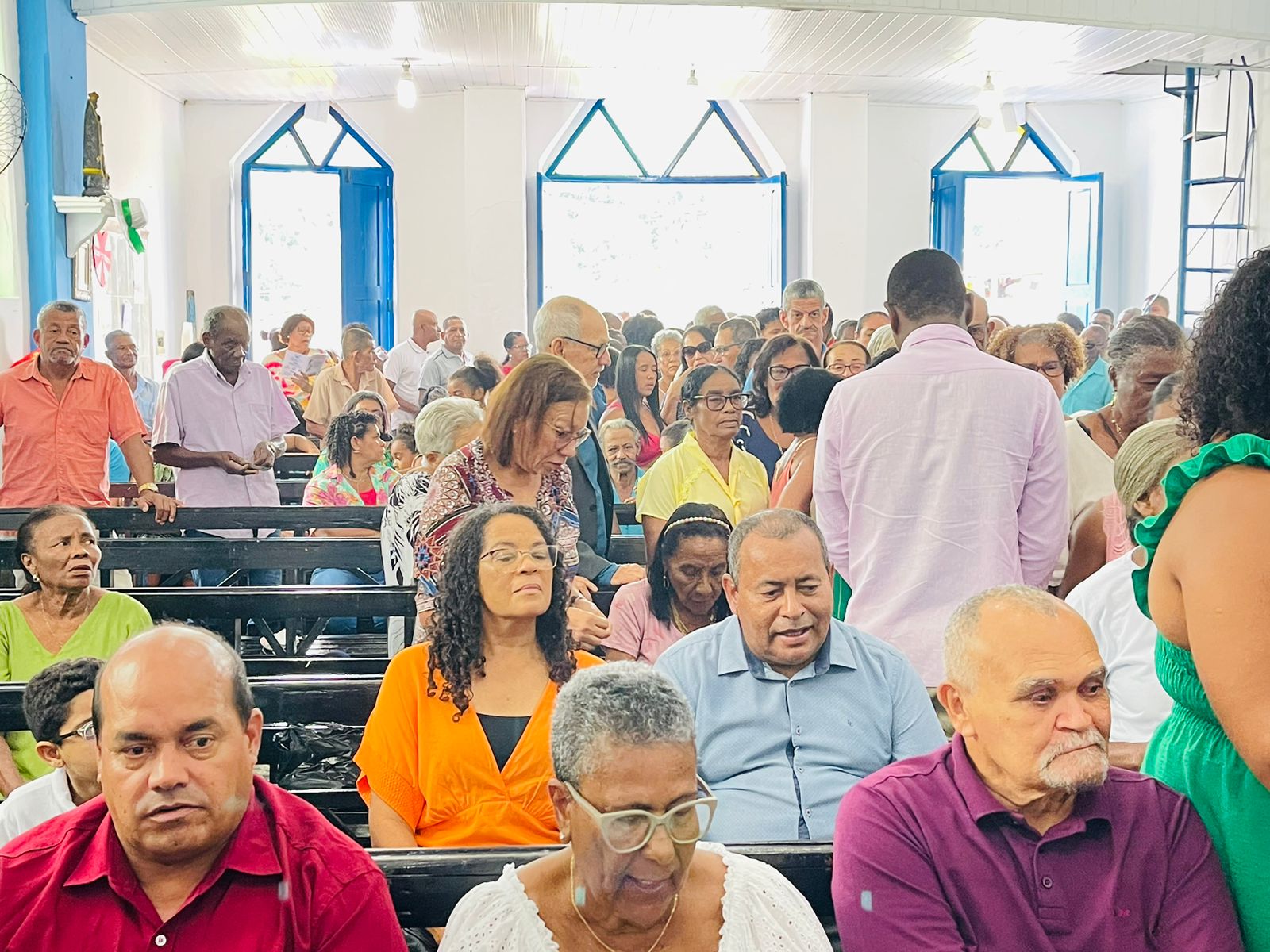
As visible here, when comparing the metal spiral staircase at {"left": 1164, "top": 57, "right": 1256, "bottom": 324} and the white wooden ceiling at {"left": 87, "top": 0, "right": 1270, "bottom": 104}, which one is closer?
the white wooden ceiling at {"left": 87, "top": 0, "right": 1270, "bottom": 104}

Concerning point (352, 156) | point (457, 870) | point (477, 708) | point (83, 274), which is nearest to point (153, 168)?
point (352, 156)

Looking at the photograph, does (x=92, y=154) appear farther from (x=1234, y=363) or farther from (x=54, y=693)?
(x=1234, y=363)

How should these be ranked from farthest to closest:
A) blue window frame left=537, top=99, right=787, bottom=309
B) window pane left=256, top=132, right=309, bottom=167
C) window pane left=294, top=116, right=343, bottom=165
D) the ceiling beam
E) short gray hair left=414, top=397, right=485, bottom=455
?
blue window frame left=537, top=99, right=787, bottom=309
window pane left=256, top=132, right=309, bottom=167
window pane left=294, top=116, right=343, bottom=165
the ceiling beam
short gray hair left=414, top=397, right=485, bottom=455

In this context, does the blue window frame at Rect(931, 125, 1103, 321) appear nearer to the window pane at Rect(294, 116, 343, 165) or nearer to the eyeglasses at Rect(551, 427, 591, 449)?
the window pane at Rect(294, 116, 343, 165)

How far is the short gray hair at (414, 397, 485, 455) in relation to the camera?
484cm

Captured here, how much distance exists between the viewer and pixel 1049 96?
1532 cm

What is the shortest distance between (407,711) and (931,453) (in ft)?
4.42

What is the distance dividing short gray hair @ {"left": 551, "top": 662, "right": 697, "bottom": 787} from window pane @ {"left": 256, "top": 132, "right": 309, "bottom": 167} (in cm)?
1418

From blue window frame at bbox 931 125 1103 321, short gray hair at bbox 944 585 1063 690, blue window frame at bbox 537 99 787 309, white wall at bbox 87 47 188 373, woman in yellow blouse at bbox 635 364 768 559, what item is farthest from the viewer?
blue window frame at bbox 931 125 1103 321

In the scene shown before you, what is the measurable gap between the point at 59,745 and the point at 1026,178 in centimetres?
1488

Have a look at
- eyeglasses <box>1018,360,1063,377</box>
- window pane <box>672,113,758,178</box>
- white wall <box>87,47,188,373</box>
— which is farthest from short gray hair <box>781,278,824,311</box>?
window pane <box>672,113,758,178</box>

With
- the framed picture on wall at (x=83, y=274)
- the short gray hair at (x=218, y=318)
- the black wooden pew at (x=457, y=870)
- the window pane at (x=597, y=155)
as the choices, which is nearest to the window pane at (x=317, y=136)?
the window pane at (x=597, y=155)

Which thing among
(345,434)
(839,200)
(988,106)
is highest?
(988,106)

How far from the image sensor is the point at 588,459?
166 inches
